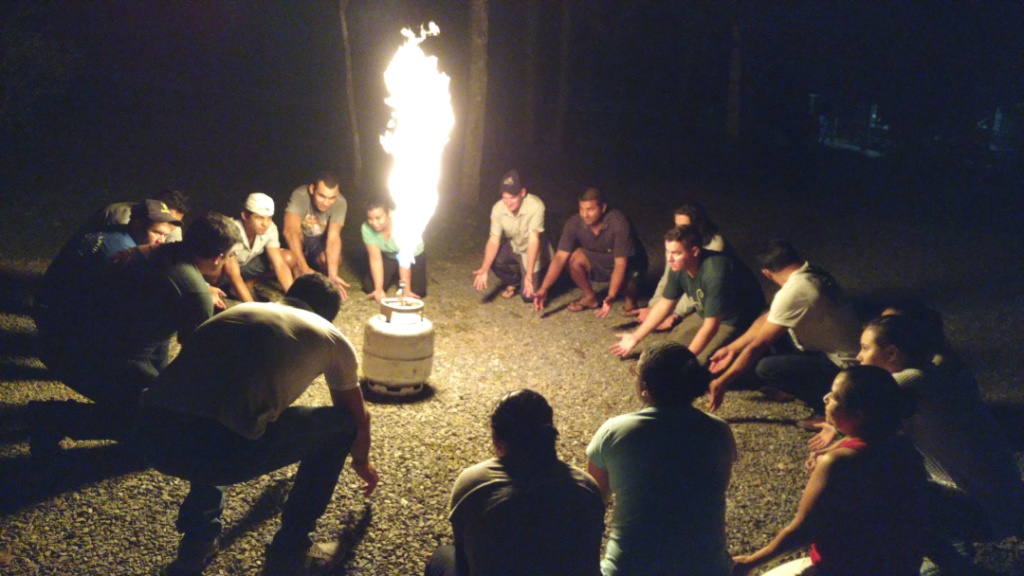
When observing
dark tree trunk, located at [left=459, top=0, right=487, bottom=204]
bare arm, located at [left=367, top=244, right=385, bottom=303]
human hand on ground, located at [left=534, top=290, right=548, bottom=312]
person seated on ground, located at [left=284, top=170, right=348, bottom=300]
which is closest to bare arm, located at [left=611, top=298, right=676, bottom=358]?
human hand on ground, located at [left=534, top=290, right=548, bottom=312]

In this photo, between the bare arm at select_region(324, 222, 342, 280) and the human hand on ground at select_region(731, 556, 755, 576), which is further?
the bare arm at select_region(324, 222, 342, 280)

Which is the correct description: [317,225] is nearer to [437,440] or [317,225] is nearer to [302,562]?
[437,440]

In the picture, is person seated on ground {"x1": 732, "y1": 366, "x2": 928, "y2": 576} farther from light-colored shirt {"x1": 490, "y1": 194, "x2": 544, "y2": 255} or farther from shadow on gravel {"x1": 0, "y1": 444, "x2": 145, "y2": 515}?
light-colored shirt {"x1": 490, "y1": 194, "x2": 544, "y2": 255}

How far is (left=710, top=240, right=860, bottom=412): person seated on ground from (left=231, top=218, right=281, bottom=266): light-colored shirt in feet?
17.0

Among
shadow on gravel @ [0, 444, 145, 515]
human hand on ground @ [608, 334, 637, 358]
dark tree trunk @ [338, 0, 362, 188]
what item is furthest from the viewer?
dark tree trunk @ [338, 0, 362, 188]

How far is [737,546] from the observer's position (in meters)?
4.53

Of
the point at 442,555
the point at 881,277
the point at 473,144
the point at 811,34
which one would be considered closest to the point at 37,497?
the point at 442,555

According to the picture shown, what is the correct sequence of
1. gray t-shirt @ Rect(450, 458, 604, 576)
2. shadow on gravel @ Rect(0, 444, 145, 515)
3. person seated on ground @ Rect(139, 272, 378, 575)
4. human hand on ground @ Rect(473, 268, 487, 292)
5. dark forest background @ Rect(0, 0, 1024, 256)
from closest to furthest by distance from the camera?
gray t-shirt @ Rect(450, 458, 604, 576)
person seated on ground @ Rect(139, 272, 378, 575)
shadow on gravel @ Rect(0, 444, 145, 515)
human hand on ground @ Rect(473, 268, 487, 292)
dark forest background @ Rect(0, 0, 1024, 256)

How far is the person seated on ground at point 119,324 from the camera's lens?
176 inches

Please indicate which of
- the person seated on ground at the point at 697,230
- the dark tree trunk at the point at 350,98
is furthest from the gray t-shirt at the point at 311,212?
the dark tree trunk at the point at 350,98

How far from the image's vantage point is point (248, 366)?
141 inches

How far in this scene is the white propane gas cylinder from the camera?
20.0 ft

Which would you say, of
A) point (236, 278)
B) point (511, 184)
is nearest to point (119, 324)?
point (236, 278)

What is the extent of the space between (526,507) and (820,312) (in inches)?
161
